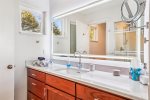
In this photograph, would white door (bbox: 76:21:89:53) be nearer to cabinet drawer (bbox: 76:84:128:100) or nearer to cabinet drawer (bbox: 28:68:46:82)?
cabinet drawer (bbox: 28:68:46:82)

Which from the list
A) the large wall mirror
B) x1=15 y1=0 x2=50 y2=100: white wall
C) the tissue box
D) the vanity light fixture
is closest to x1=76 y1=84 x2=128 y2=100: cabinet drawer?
the tissue box

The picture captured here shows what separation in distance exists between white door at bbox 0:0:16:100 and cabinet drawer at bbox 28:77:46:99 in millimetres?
349

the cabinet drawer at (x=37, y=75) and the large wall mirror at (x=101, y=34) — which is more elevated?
the large wall mirror at (x=101, y=34)

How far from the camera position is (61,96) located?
5.34 ft

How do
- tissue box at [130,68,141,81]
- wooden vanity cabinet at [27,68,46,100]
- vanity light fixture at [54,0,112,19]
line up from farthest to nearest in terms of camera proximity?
1. wooden vanity cabinet at [27,68,46,100]
2. vanity light fixture at [54,0,112,19]
3. tissue box at [130,68,141,81]

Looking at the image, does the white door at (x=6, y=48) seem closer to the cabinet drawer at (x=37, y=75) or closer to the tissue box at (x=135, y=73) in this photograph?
the cabinet drawer at (x=37, y=75)

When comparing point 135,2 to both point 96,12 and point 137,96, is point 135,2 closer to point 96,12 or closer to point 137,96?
point 96,12

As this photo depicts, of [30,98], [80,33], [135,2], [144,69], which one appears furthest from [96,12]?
[30,98]

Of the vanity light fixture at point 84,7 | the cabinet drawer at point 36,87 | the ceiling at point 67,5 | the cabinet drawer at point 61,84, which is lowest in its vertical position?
the cabinet drawer at point 36,87

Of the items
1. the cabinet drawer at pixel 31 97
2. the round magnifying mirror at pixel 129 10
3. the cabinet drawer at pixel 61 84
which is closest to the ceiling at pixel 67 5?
the round magnifying mirror at pixel 129 10

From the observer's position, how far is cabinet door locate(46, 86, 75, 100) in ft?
5.07

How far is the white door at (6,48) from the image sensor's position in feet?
6.32

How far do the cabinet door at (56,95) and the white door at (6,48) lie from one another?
0.65 m

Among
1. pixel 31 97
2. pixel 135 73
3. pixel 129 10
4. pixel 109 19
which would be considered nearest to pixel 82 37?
pixel 109 19
